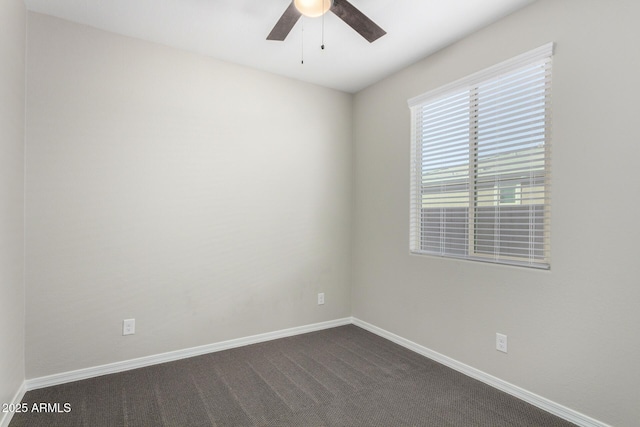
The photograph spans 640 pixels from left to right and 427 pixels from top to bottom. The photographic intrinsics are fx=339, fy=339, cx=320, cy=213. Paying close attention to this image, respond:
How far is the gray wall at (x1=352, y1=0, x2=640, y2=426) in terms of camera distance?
1867mm

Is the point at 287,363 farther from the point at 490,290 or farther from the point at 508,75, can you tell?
the point at 508,75

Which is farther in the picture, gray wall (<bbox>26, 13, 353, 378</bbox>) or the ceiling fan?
gray wall (<bbox>26, 13, 353, 378</bbox>)

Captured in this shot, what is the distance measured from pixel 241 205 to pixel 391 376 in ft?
6.50

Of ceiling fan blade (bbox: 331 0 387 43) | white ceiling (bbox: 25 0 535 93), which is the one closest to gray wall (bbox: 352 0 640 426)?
white ceiling (bbox: 25 0 535 93)

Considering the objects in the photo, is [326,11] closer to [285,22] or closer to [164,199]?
[285,22]

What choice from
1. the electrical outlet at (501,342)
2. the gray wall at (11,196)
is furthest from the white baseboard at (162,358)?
the electrical outlet at (501,342)

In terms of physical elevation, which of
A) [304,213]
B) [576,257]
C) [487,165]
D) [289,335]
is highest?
[487,165]

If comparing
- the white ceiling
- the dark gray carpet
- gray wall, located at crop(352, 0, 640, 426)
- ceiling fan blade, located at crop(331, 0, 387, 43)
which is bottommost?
the dark gray carpet

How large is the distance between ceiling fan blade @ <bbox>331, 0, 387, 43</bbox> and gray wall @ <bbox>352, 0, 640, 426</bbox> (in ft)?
3.48

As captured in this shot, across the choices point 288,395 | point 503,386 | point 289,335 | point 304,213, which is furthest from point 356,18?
point 289,335

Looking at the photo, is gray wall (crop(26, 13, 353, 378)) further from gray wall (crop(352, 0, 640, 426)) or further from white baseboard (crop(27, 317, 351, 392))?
gray wall (crop(352, 0, 640, 426))

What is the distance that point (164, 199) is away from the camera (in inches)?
114

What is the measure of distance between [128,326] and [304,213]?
6.22 feet

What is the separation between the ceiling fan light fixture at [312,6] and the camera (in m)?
1.88
